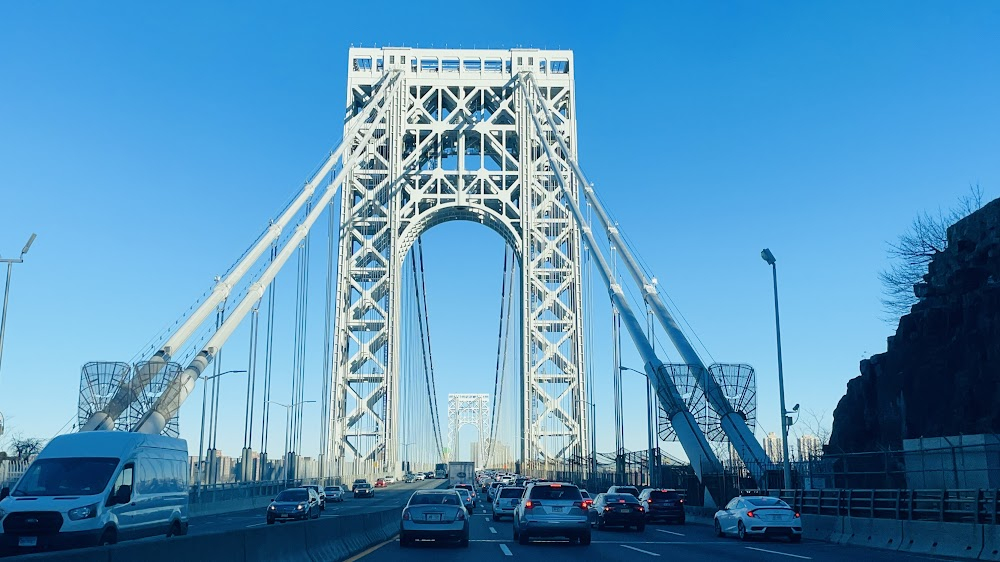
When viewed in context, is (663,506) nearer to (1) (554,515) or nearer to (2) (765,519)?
(2) (765,519)

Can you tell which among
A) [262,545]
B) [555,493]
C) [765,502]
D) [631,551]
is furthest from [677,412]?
[262,545]

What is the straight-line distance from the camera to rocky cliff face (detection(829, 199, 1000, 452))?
45.0 m

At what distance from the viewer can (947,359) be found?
49188 mm

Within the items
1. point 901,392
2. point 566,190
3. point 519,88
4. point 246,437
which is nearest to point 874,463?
point 901,392

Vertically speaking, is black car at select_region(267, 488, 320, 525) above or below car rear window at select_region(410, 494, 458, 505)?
below

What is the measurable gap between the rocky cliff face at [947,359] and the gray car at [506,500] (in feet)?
69.3

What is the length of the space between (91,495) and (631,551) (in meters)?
11.6

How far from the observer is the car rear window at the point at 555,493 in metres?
24.0

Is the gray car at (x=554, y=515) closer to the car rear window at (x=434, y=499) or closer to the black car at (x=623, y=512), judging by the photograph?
the car rear window at (x=434, y=499)

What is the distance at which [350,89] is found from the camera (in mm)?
80812

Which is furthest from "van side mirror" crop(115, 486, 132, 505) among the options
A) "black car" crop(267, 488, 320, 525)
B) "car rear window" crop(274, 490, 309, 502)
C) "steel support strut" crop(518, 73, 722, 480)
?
"steel support strut" crop(518, 73, 722, 480)

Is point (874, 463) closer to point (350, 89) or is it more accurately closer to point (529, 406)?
point (529, 406)

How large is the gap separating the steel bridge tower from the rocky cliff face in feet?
93.3

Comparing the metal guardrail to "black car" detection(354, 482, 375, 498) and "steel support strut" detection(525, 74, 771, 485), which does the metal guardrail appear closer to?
"steel support strut" detection(525, 74, 771, 485)
